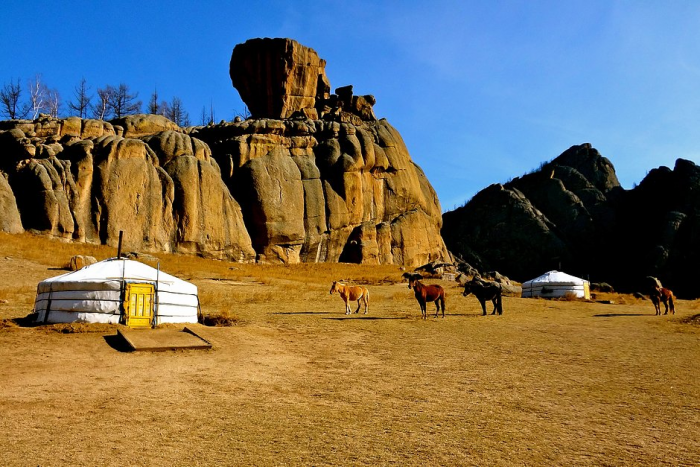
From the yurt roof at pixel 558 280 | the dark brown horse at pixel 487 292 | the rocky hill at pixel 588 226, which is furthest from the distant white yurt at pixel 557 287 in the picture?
the rocky hill at pixel 588 226

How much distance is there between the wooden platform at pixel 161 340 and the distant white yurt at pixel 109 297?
147 cm

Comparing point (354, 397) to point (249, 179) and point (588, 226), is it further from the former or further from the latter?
point (588, 226)

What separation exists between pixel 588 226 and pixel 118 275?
3279 inches

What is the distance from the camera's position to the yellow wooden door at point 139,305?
56.4ft

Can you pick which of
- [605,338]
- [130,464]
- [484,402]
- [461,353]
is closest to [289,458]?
[130,464]

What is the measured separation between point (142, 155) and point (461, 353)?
37.6 meters

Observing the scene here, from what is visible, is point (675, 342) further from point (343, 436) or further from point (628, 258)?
point (628, 258)

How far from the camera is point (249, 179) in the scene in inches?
1988

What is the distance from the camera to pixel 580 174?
92.1 metres

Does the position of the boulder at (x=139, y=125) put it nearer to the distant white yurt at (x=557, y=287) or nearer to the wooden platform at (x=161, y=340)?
the distant white yurt at (x=557, y=287)

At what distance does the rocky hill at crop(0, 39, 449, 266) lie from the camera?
41281mm

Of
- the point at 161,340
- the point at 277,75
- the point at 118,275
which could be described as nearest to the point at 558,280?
the point at 118,275

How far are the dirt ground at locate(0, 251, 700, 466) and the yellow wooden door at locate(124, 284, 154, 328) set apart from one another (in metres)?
0.95

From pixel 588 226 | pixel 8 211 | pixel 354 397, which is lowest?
pixel 354 397
